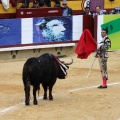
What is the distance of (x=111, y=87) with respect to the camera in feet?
44.0

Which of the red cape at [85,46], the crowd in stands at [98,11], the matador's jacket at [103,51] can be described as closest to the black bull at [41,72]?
the matador's jacket at [103,51]

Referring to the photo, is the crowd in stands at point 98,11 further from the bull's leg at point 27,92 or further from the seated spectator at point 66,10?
the bull's leg at point 27,92

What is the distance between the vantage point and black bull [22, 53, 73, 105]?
1108 centimetres

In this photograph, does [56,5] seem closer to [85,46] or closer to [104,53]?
[85,46]

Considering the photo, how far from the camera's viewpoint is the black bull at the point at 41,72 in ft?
36.3

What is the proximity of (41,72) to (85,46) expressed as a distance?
2.64 metres

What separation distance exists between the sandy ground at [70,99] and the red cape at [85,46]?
69cm

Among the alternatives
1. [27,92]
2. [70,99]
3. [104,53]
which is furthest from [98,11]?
[27,92]

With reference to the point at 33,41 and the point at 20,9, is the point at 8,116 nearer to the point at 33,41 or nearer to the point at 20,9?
the point at 33,41

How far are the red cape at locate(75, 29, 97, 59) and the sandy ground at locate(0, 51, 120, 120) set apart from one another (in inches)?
27.4

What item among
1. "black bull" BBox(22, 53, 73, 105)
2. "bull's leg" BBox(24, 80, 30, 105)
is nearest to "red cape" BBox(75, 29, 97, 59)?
"black bull" BBox(22, 53, 73, 105)

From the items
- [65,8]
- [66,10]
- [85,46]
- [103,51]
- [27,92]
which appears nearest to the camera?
[27,92]

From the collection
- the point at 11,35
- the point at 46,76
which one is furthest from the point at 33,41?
the point at 46,76

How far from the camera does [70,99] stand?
39.3 feet
